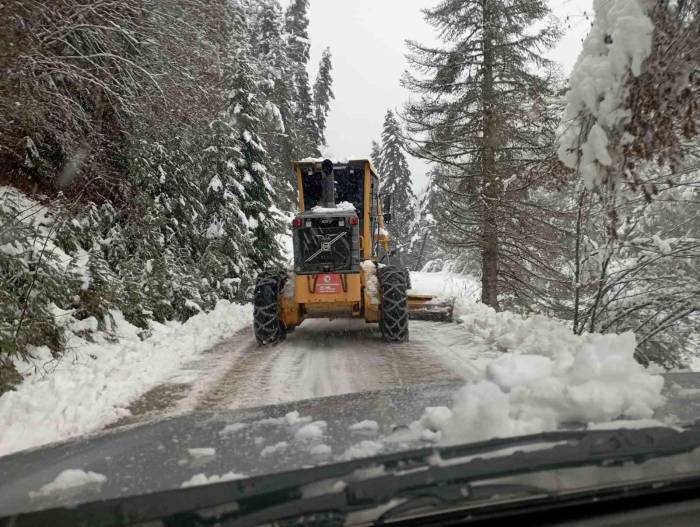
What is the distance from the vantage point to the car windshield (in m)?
1.85

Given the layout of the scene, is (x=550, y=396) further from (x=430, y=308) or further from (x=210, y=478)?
(x=430, y=308)

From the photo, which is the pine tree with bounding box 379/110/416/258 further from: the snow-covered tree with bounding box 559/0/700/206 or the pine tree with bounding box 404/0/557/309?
the snow-covered tree with bounding box 559/0/700/206

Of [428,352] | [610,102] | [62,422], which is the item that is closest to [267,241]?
[428,352]

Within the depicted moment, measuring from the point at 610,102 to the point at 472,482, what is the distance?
2803mm

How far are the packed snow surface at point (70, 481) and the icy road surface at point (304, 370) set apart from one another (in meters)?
3.37

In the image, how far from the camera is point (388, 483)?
4.61 ft

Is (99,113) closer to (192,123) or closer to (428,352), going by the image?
(192,123)

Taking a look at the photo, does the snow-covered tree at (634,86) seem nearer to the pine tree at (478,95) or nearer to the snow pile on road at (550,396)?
the snow pile on road at (550,396)

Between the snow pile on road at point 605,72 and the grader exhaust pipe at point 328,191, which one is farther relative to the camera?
the grader exhaust pipe at point 328,191

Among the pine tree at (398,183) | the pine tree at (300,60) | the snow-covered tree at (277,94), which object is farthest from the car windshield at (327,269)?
the pine tree at (398,183)

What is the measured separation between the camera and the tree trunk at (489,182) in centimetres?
1175

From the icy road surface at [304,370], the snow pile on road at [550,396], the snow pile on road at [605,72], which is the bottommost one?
the icy road surface at [304,370]

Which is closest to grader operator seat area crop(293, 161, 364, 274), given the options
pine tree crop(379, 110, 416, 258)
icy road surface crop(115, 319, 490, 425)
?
icy road surface crop(115, 319, 490, 425)

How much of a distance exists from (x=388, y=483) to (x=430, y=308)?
9935 mm
